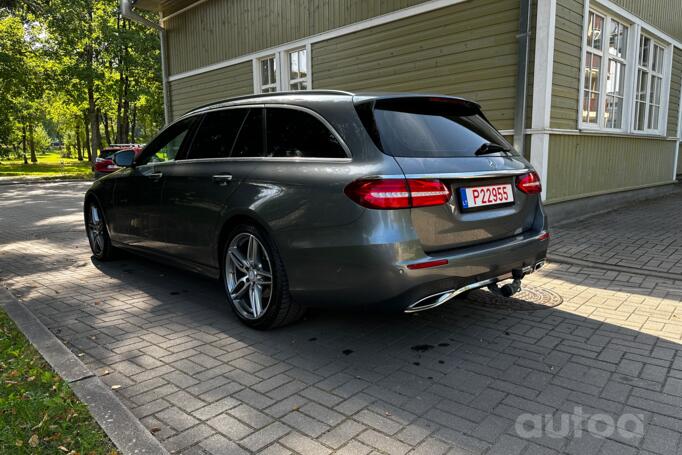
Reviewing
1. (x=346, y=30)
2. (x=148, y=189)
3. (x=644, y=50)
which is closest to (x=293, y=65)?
(x=346, y=30)

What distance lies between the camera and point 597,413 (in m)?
2.58

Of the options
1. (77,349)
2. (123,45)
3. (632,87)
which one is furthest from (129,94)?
(77,349)

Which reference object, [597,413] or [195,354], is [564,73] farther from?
[195,354]

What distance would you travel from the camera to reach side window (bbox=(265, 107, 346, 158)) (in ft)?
10.8

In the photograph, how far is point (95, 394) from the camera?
2.73 meters

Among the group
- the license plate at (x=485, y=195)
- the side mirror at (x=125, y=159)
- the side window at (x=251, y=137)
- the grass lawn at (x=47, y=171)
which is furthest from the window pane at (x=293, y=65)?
the grass lawn at (x=47, y=171)

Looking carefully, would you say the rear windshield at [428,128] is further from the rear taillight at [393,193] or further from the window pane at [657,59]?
the window pane at [657,59]

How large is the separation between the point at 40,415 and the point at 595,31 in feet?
31.5

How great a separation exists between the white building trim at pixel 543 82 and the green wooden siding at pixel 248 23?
2.42 metres

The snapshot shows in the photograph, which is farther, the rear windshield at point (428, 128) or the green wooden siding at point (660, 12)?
the green wooden siding at point (660, 12)

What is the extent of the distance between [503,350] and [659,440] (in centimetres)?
115

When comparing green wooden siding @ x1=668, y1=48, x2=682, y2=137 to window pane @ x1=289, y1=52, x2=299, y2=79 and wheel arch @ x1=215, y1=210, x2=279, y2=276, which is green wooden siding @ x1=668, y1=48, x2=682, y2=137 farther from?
wheel arch @ x1=215, y1=210, x2=279, y2=276

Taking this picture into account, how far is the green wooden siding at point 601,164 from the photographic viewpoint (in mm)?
8055

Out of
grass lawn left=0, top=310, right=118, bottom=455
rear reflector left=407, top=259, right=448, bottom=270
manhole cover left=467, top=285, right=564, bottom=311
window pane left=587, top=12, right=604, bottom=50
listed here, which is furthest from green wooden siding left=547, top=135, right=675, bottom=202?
grass lawn left=0, top=310, right=118, bottom=455
